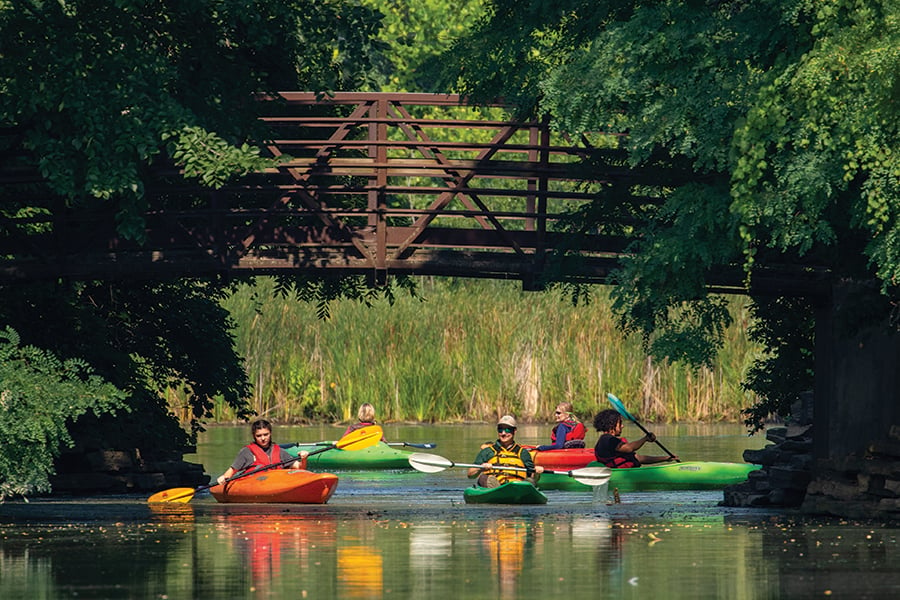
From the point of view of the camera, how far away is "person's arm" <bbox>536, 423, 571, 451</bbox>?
2903cm

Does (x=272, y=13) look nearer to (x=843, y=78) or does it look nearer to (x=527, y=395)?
(x=843, y=78)

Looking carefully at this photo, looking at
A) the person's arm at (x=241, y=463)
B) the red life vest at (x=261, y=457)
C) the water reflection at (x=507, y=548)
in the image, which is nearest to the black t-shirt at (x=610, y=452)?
the red life vest at (x=261, y=457)

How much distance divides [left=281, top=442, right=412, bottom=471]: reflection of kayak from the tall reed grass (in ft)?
23.9

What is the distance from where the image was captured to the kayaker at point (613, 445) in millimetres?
26062

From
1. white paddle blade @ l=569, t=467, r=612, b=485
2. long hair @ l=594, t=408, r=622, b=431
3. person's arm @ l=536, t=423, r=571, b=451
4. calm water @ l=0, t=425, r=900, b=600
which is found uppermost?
long hair @ l=594, t=408, r=622, b=431

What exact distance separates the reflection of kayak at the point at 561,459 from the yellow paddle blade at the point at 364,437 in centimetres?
269

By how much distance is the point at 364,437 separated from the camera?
98.9 feet

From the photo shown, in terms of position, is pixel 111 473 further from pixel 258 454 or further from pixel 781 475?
pixel 781 475

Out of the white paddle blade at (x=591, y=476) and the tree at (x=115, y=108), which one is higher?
the tree at (x=115, y=108)

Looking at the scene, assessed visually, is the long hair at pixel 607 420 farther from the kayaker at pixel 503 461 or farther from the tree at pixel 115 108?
the tree at pixel 115 108

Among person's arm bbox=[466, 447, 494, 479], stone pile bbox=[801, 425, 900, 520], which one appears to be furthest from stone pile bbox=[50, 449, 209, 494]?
stone pile bbox=[801, 425, 900, 520]

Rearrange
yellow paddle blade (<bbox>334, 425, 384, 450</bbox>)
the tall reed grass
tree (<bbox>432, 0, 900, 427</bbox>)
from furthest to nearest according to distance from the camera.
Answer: the tall reed grass, yellow paddle blade (<bbox>334, 425, 384, 450</bbox>), tree (<bbox>432, 0, 900, 427</bbox>)

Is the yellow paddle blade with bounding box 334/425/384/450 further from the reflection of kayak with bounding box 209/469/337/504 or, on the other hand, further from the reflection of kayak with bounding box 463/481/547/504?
the reflection of kayak with bounding box 463/481/547/504

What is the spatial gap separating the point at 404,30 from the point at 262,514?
1727 inches
